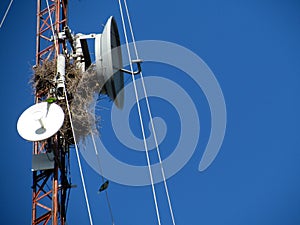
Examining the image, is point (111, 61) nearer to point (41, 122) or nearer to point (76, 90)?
point (76, 90)

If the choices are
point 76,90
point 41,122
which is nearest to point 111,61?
point 76,90

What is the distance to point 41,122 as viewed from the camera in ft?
39.7

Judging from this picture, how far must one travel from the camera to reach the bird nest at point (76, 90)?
13250 mm

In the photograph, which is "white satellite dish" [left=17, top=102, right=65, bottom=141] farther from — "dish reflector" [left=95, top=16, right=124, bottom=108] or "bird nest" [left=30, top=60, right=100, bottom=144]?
"dish reflector" [left=95, top=16, right=124, bottom=108]

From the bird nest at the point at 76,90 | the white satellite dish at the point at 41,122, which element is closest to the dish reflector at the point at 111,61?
the bird nest at the point at 76,90

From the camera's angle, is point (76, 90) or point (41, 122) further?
point (76, 90)

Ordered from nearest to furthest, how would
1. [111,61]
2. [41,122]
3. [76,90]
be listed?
[41,122] → [111,61] → [76,90]

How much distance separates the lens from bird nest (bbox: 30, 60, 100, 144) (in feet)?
43.5

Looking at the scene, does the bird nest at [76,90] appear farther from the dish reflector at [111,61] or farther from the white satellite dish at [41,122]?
the white satellite dish at [41,122]

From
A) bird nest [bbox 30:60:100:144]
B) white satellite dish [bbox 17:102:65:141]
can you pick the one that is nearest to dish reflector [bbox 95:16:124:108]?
bird nest [bbox 30:60:100:144]

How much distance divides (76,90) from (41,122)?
157cm

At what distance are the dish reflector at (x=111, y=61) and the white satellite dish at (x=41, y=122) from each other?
4.14ft

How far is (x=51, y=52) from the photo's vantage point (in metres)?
14.0

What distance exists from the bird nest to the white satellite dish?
2.63 ft
